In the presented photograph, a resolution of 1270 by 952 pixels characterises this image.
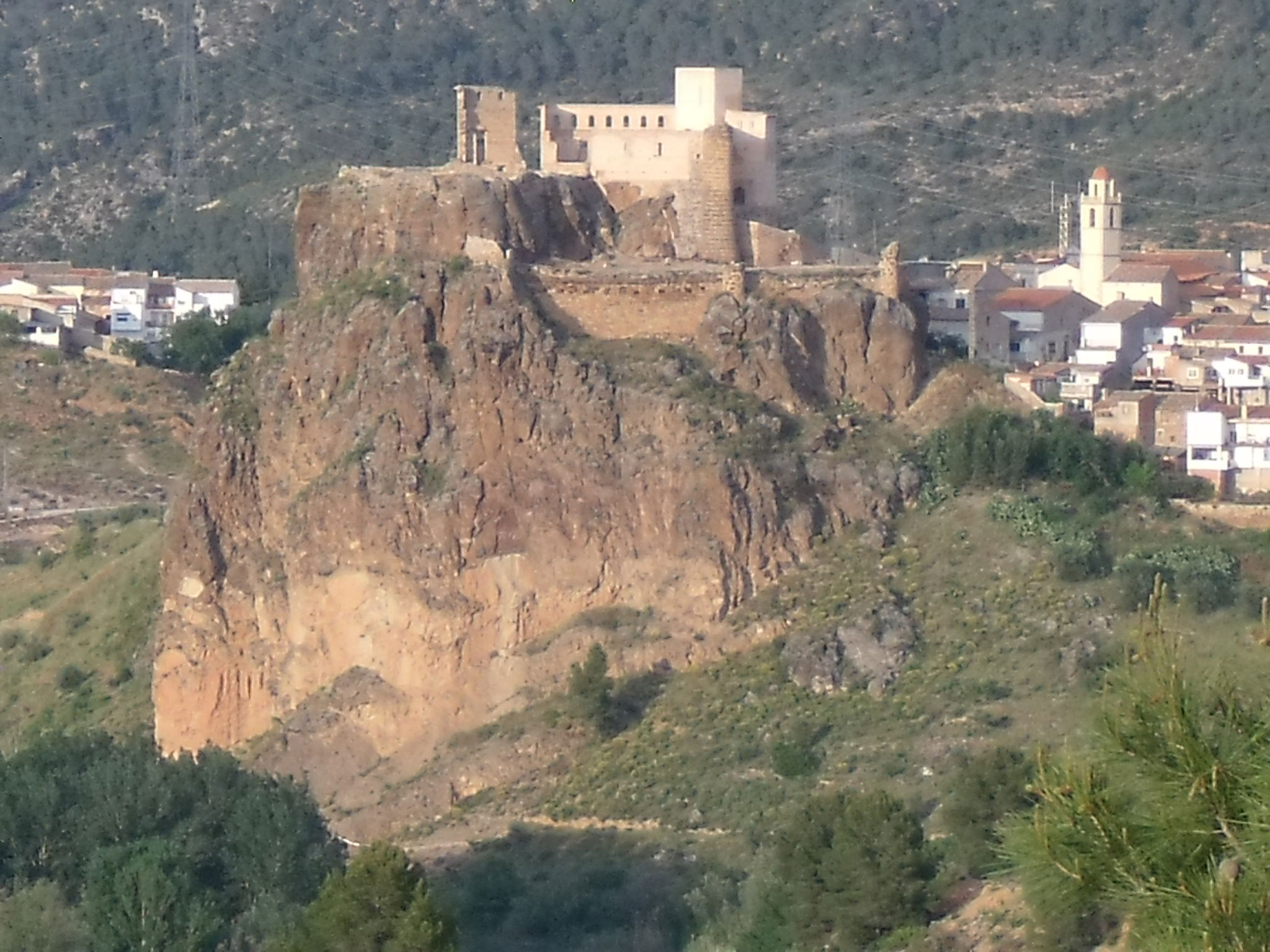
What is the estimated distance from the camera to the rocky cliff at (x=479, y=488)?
36938 mm

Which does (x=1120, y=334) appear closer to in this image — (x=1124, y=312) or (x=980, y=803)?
(x=1124, y=312)

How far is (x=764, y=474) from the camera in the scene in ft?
121

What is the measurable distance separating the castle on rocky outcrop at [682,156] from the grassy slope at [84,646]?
7.98m

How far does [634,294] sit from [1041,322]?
8.46 m

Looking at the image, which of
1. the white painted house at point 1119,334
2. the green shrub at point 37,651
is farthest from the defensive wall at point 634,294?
the green shrub at point 37,651

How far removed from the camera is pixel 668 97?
81812 mm

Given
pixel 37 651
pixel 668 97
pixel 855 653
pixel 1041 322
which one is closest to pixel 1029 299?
pixel 1041 322

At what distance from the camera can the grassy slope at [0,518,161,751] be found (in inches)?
1649

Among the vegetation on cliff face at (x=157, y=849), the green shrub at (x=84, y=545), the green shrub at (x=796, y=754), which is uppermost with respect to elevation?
the green shrub at (x=84, y=545)

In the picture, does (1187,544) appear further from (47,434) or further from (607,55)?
(607,55)

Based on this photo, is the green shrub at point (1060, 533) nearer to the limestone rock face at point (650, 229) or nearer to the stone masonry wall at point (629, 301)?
the stone masonry wall at point (629, 301)

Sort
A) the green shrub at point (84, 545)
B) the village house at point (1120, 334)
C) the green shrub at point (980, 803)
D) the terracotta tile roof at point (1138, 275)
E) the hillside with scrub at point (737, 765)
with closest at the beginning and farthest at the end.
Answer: the green shrub at point (980, 803) < the hillside with scrub at point (737, 765) < the village house at point (1120, 334) < the terracotta tile roof at point (1138, 275) < the green shrub at point (84, 545)

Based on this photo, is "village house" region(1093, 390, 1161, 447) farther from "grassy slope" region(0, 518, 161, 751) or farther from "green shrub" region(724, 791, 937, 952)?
"grassy slope" region(0, 518, 161, 751)

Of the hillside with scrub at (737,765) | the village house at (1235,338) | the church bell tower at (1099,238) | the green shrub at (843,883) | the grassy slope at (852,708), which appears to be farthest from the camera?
the church bell tower at (1099,238)
